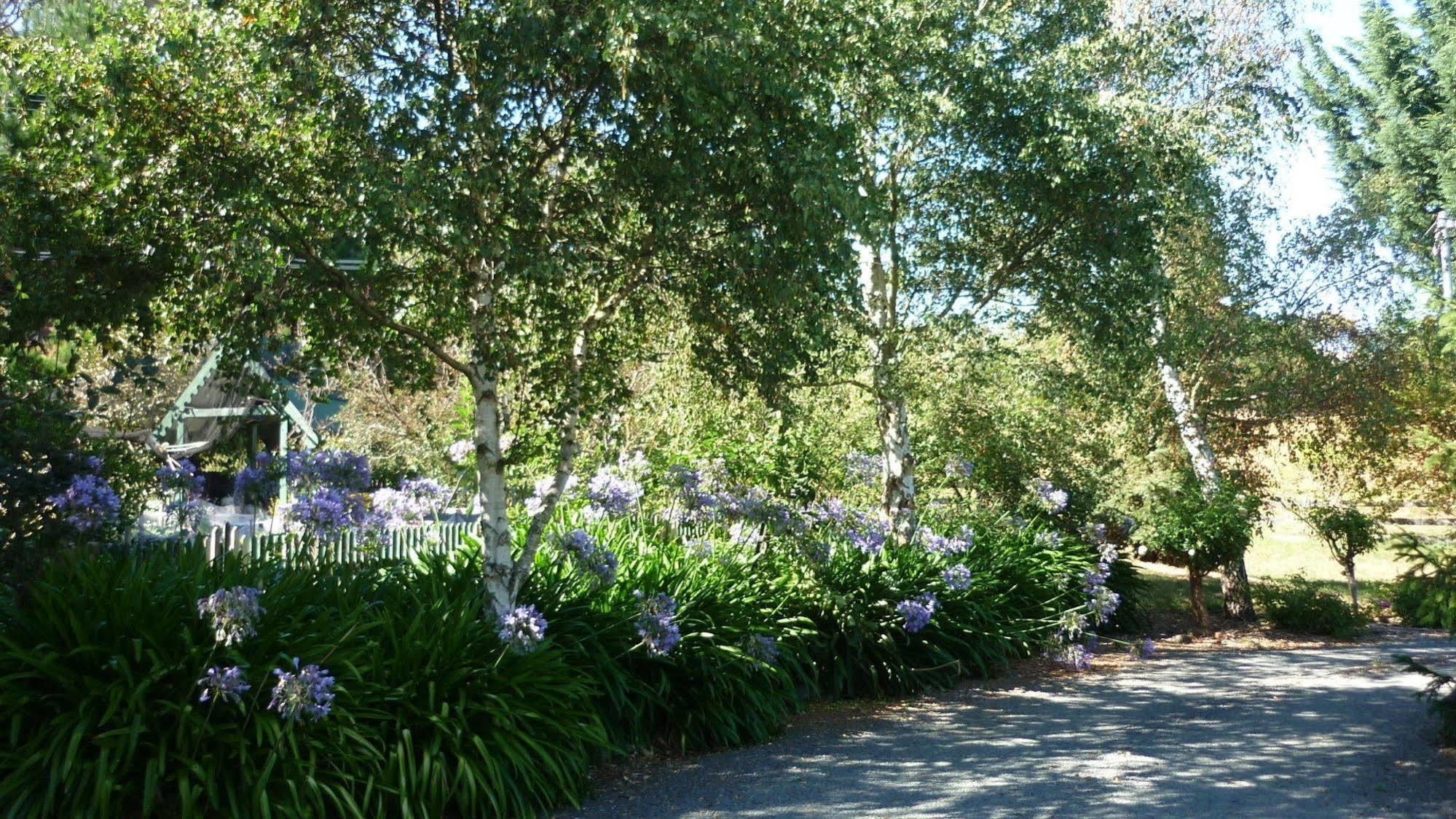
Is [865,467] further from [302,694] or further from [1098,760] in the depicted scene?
[302,694]

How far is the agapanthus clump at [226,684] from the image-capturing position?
5539mm

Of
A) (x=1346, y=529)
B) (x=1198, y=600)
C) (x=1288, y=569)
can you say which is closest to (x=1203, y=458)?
(x=1198, y=600)

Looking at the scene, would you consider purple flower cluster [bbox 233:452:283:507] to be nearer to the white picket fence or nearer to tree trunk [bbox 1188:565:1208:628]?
the white picket fence

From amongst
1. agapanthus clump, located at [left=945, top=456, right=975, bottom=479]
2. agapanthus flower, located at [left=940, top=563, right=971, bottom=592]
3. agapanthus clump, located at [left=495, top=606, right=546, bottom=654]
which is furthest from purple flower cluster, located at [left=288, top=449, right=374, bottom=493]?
agapanthus clump, located at [left=945, top=456, right=975, bottom=479]

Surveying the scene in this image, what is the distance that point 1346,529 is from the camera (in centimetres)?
1606

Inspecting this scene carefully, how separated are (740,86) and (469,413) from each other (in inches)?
250

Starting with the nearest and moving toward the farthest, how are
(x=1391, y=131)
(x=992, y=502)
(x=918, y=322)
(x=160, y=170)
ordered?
(x=160, y=170) < (x=918, y=322) < (x=992, y=502) < (x=1391, y=131)

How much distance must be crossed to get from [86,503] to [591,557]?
289 cm

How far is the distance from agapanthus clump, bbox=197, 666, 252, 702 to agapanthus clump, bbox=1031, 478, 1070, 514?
9354mm

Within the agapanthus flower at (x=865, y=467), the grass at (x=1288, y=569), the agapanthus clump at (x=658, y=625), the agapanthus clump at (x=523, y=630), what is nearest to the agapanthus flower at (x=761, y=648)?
the agapanthus clump at (x=658, y=625)

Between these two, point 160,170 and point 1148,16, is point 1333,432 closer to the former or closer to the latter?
point 1148,16

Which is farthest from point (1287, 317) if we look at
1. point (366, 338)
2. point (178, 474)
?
point (178, 474)

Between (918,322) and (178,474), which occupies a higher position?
(918,322)

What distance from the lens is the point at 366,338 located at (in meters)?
7.59
